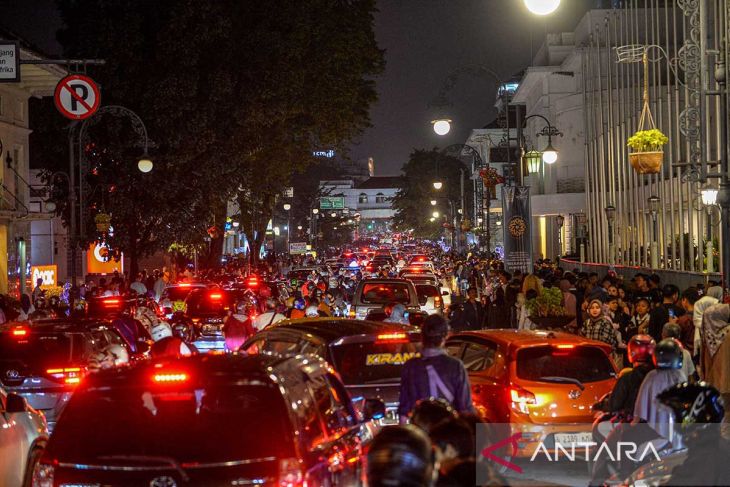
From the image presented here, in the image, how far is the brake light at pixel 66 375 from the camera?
12305 mm

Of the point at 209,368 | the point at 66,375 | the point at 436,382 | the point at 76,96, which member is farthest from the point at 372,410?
the point at 76,96

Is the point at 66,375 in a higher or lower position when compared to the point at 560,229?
lower

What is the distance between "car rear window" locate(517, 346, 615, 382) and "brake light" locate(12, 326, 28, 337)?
589 centimetres

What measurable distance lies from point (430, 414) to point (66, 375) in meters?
8.44

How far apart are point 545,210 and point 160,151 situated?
2775 centimetres

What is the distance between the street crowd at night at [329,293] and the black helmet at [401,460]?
0.03 ft

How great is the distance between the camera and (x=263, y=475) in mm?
5797

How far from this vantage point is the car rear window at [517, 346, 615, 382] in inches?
443

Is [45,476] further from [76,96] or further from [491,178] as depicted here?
[491,178]

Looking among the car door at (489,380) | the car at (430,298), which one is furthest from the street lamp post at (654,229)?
the car door at (489,380)

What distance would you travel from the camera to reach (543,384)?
11.1 metres

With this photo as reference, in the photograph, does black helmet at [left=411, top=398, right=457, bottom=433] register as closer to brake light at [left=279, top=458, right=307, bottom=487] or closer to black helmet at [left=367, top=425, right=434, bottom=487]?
black helmet at [left=367, top=425, right=434, bottom=487]

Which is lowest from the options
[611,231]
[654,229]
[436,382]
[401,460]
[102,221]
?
[436,382]

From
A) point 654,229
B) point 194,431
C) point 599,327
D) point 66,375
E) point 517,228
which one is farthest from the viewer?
point 654,229
